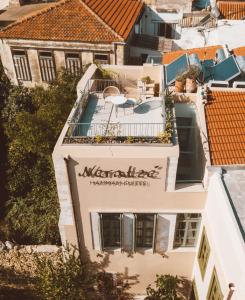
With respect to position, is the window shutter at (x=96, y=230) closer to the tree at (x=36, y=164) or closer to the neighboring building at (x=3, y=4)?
the tree at (x=36, y=164)

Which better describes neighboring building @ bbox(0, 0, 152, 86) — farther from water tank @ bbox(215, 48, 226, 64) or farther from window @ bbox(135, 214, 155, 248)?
window @ bbox(135, 214, 155, 248)

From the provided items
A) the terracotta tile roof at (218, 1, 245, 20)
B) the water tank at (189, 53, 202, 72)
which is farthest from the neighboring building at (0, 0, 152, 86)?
the terracotta tile roof at (218, 1, 245, 20)

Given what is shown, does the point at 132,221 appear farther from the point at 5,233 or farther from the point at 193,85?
Answer: the point at 5,233

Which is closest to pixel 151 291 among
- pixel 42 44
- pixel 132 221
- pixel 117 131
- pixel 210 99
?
pixel 132 221

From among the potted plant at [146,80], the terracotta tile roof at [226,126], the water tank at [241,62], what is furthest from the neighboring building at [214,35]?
the terracotta tile roof at [226,126]

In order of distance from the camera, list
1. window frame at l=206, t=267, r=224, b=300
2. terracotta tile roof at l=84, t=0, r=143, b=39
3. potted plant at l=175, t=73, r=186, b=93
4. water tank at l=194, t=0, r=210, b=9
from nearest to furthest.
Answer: window frame at l=206, t=267, r=224, b=300 → potted plant at l=175, t=73, r=186, b=93 → terracotta tile roof at l=84, t=0, r=143, b=39 → water tank at l=194, t=0, r=210, b=9

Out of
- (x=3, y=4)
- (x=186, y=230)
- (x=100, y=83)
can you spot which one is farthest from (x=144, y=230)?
(x=3, y=4)
